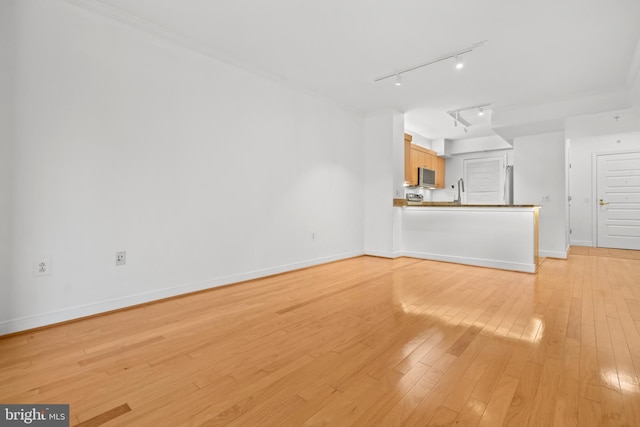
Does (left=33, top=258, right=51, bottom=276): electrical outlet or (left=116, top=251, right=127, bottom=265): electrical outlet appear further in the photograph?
(left=116, top=251, right=127, bottom=265): electrical outlet

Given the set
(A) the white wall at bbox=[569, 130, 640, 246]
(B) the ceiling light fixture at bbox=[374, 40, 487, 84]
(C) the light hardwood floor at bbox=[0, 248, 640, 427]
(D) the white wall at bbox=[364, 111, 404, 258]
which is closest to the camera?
(C) the light hardwood floor at bbox=[0, 248, 640, 427]

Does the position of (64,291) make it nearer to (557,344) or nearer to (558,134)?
(557,344)

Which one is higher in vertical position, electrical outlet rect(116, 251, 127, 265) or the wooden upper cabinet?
the wooden upper cabinet

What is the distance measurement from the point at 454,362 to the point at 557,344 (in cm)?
83

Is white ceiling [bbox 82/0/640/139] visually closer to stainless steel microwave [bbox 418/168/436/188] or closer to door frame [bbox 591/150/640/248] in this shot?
stainless steel microwave [bbox 418/168/436/188]

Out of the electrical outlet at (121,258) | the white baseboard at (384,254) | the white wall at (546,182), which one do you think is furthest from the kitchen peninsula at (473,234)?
the electrical outlet at (121,258)

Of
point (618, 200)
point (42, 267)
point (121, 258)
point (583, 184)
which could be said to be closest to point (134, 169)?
point (121, 258)

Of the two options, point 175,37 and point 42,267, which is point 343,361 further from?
point 175,37

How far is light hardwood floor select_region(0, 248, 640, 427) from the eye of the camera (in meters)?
1.33

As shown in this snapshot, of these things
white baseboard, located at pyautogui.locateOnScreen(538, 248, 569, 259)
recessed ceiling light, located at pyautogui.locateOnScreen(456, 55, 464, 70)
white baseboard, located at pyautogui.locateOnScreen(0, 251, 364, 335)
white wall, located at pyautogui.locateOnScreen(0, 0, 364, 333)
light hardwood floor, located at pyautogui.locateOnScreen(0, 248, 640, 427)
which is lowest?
light hardwood floor, located at pyautogui.locateOnScreen(0, 248, 640, 427)

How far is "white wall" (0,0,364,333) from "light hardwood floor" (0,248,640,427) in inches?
13.9

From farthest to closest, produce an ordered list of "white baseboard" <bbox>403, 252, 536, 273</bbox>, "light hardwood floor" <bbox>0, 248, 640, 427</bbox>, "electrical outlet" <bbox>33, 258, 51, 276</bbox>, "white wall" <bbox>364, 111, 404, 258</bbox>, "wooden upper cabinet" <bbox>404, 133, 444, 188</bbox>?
"wooden upper cabinet" <bbox>404, 133, 444, 188</bbox> → "white wall" <bbox>364, 111, 404, 258</bbox> → "white baseboard" <bbox>403, 252, 536, 273</bbox> → "electrical outlet" <bbox>33, 258, 51, 276</bbox> → "light hardwood floor" <bbox>0, 248, 640, 427</bbox>

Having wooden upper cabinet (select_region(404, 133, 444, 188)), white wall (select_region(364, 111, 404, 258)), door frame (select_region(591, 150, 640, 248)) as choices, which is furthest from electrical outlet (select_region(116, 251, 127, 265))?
door frame (select_region(591, 150, 640, 248))

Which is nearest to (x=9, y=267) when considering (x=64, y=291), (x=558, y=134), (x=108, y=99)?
(x=64, y=291)
